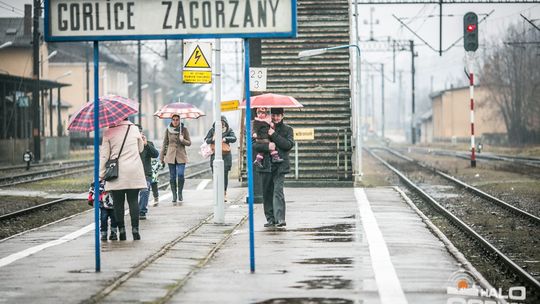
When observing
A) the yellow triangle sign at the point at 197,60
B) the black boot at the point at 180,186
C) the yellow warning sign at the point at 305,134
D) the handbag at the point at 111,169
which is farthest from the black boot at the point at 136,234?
the yellow warning sign at the point at 305,134

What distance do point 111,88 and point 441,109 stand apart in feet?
108

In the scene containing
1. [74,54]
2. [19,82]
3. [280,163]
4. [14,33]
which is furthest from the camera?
[74,54]

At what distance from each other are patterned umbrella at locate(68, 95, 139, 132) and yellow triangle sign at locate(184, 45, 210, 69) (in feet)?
11.7

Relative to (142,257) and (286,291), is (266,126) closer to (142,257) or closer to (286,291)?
(142,257)

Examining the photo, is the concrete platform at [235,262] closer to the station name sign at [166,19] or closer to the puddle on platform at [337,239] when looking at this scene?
the puddle on platform at [337,239]

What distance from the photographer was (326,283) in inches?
385

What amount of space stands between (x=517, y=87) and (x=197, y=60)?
60.1m

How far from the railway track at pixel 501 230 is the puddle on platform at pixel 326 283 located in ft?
6.24

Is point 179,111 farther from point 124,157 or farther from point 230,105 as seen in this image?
point 124,157

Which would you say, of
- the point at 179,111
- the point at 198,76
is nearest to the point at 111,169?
the point at 198,76

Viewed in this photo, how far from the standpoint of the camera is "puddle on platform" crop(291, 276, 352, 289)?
955 cm

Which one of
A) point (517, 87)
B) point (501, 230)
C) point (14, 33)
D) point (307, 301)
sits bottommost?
point (501, 230)

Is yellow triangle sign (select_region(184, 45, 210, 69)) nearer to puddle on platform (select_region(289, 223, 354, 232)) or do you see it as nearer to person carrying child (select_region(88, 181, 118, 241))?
puddle on platform (select_region(289, 223, 354, 232))

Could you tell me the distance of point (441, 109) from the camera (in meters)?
105
